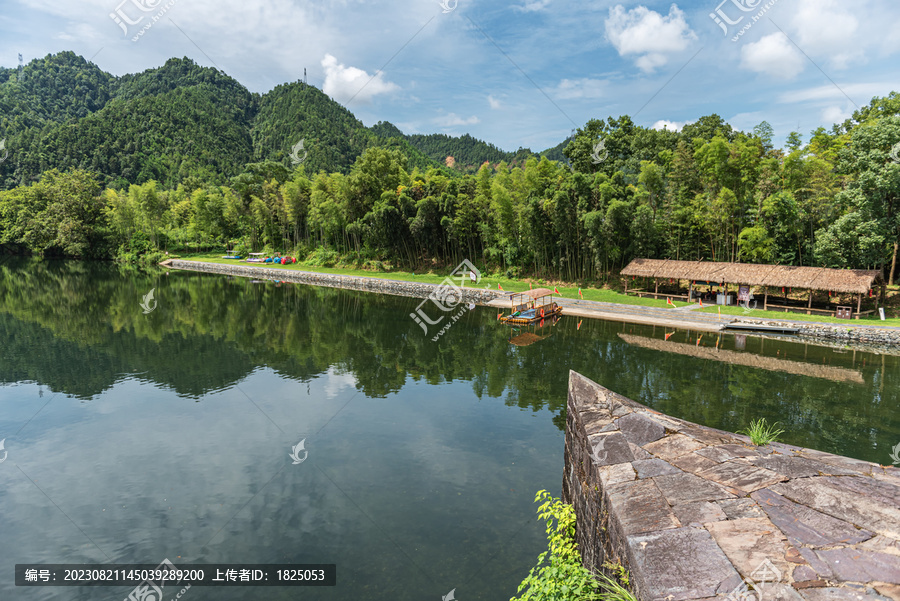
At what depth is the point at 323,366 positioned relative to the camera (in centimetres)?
2155

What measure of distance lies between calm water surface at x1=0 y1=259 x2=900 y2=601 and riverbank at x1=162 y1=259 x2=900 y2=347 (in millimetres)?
2480

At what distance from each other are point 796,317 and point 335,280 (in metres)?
41.0

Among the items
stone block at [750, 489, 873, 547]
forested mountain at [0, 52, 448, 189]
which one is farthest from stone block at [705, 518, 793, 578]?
forested mountain at [0, 52, 448, 189]

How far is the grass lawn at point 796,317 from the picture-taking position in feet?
85.5

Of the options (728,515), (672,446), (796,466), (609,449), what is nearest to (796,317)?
(796,466)

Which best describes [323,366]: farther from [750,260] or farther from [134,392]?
[750,260]

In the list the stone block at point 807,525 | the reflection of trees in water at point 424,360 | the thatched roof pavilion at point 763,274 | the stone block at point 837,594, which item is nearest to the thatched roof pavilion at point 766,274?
the thatched roof pavilion at point 763,274

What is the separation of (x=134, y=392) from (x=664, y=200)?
3820cm

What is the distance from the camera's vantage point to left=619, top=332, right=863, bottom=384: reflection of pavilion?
64.0 ft

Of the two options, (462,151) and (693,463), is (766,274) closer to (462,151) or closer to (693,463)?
(693,463)

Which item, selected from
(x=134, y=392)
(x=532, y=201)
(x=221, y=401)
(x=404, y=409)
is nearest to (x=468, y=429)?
(x=404, y=409)

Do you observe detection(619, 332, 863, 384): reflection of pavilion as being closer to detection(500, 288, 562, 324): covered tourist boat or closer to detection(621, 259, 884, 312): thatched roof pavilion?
detection(500, 288, 562, 324): covered tourist boat

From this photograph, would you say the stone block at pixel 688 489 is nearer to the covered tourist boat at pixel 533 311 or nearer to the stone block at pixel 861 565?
the stone block at pixel 861 565

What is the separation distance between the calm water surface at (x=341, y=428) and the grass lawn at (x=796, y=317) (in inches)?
170
